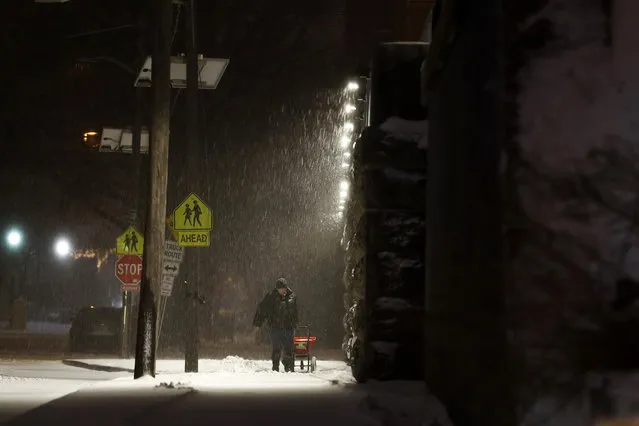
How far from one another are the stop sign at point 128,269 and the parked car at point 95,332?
19.9 feet

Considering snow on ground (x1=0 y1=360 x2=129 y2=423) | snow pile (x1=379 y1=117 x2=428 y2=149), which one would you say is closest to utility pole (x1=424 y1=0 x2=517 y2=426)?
snow pile (x1=379 y1=117 x2=428 y2=149)

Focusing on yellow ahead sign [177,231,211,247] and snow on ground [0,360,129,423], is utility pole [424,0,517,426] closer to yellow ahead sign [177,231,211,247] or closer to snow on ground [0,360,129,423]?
snow on ground [0,360,129,423]

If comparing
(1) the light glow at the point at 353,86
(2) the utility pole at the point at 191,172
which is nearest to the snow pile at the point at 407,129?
(1) the light glow at the point at 353,86

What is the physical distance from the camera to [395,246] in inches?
401

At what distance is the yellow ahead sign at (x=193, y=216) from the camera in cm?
1717

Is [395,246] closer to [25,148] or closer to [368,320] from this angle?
[368,320]

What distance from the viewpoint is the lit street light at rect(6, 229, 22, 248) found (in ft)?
108

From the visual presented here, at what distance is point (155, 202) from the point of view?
13828 mm

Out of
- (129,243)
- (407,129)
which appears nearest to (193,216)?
(129,243)

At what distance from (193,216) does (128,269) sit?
6868mm

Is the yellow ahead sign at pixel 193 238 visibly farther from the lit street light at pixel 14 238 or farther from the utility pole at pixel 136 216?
the lit street light at pixel 14 238

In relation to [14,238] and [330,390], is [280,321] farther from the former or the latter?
[14,238]

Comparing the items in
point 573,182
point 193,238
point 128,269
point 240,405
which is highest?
point 193,238

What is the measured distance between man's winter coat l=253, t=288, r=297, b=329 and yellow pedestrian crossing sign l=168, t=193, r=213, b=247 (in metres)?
1.89
